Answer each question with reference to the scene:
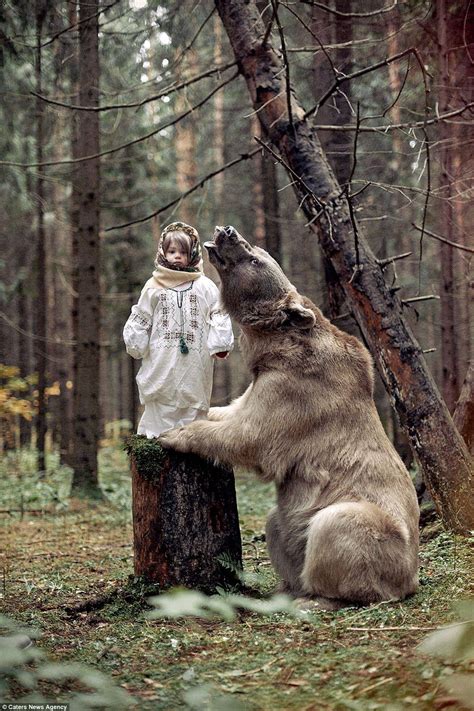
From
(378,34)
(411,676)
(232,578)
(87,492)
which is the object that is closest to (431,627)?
(411,676)

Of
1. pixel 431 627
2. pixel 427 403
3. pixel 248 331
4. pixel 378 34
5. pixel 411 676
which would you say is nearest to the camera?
pixel 411 676

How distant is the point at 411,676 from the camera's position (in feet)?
12.3

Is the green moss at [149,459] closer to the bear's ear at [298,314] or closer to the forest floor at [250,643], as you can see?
the forest floor at [250,643]

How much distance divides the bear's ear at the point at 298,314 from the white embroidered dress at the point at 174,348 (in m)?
0.50

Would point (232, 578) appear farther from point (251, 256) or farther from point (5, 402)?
point (5, 402)

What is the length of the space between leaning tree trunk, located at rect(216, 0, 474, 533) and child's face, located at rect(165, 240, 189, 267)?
1.46 m

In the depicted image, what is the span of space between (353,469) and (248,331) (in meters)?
1.42

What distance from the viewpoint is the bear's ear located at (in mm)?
6172

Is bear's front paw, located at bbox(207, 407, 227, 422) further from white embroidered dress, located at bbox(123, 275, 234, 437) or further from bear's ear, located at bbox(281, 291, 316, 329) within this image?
bear's ear, located at bbox(281, 291, 316, 329)

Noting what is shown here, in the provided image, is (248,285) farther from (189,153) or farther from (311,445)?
(189,153)

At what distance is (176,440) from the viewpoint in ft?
19.7

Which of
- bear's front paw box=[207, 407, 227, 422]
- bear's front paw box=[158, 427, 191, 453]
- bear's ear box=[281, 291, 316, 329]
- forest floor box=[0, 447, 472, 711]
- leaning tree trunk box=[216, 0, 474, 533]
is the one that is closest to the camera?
forest floor box=[0, 447, 472, 711]

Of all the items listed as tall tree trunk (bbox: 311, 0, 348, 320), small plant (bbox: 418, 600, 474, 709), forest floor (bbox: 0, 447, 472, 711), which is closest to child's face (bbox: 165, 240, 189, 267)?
forest floor (bbox: 0, 447, 472, 711)

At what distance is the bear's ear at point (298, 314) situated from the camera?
617cm
